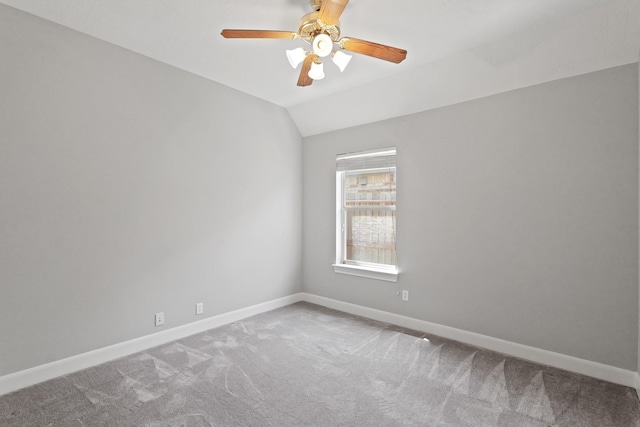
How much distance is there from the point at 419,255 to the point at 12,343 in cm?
361

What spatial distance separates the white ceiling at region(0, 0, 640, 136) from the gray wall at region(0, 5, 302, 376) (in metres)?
0.32

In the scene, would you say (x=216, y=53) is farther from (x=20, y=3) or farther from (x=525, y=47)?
(x=525, y=47)

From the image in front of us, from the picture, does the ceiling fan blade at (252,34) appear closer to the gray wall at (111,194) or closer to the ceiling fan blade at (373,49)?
the ceiling fan blade at (373,49)

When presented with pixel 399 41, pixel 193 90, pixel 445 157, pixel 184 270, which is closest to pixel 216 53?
pixel 193 90

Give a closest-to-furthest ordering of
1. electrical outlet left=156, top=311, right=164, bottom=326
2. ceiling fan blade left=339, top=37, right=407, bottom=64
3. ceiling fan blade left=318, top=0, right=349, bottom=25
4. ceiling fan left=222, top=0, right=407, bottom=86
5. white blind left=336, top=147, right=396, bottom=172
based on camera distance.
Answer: ceiling fan blade left=318, top=0, right=349, bottom=25
ceiling fan left=222, top=0, right=407, bottom=86
ceiling fan blade left=339, top=37, right=407, bottom=64
electrical outlet left=156, top=311, right=164, bottom=326
white blind left=336, top=147, right=396, bottom=172

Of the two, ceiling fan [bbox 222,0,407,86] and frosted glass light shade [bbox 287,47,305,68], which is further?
frosted glass light shade [bbox 287,47,305,68]

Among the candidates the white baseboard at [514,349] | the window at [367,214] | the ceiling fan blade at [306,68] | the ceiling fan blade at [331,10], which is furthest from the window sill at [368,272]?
the ceiling fan blade at [331,10]

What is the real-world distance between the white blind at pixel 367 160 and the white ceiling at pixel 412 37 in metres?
0.63

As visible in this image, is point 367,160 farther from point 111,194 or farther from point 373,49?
point 111,194

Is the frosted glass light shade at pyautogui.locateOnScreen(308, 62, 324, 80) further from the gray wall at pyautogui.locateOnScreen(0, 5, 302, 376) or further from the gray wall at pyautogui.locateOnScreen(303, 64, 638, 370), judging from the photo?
the gray wall at pyautogui.locateOnScreen(0, 5, 302, 376)

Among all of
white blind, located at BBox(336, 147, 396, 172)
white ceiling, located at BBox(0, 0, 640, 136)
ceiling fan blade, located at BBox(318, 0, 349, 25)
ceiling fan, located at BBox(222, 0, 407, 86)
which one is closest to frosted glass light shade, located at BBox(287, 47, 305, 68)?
ceiling fan, located at BBox(222, 0, 407, 86)

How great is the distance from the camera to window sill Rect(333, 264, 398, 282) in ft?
12.5

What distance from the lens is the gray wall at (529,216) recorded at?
8.25 ft

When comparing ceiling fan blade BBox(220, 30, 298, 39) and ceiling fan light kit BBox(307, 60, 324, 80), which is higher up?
ceiling fan blade BBox(220, 30, 298, 39)
